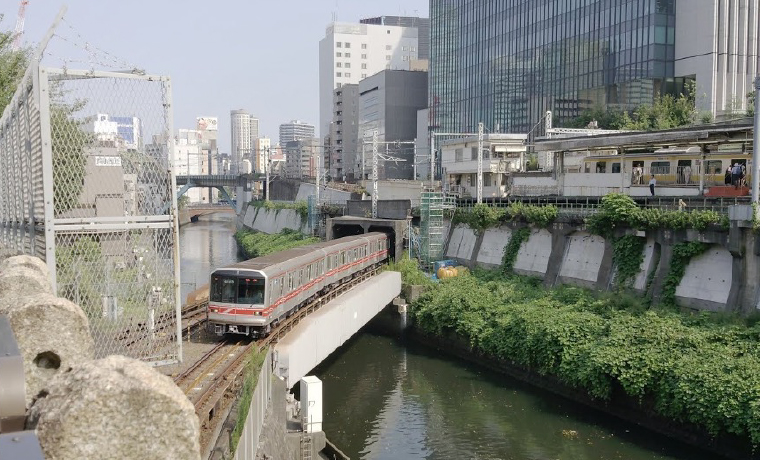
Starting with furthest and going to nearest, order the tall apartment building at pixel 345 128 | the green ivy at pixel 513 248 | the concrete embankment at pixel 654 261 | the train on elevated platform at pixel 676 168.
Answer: the tall apartment building at pixel 345 128 → the green ivy at pixel 513 248 → the train on elevated platform at pixel 676 168 → the concrete embankment at pixel 654 261

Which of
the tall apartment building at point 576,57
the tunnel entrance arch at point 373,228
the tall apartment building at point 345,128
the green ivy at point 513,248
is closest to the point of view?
the green ivy at point 513,248

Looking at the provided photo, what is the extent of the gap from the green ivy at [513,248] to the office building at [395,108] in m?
64.1

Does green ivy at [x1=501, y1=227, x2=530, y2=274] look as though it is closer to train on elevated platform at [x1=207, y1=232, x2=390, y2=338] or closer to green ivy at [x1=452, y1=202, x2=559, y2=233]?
green ivy at [x1=452, y1=202, x2=559, y2=233]

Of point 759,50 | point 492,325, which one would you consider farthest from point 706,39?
point 492,325

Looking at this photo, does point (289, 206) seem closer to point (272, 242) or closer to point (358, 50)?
point (272, 242)

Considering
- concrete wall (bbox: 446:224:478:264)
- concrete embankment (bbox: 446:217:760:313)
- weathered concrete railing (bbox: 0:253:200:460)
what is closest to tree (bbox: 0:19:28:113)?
weathered concrete railing (bbox: 0:253:200:460)

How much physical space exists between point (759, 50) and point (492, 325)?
38.6m

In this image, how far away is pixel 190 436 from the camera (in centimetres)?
583

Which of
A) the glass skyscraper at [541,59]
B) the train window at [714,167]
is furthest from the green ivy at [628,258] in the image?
the glass skyscraper at [541,59]

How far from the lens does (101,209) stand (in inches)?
486

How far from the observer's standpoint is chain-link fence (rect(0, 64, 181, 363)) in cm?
1019

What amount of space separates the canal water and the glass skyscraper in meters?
35.8

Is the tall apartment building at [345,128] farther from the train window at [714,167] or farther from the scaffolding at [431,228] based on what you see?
the train window at [714,167]

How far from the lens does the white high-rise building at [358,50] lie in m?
146
